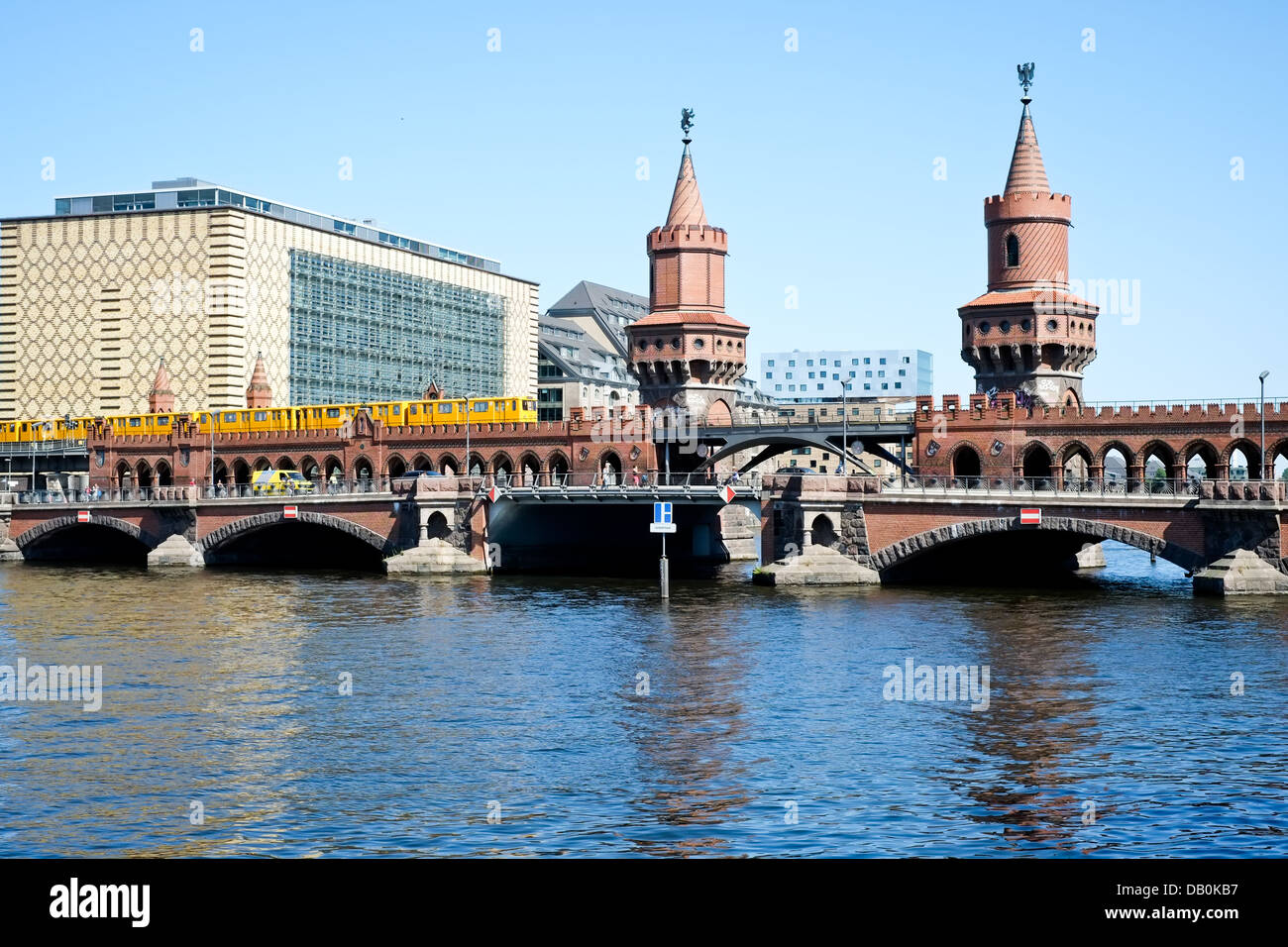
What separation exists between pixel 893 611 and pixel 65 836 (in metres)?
45.7

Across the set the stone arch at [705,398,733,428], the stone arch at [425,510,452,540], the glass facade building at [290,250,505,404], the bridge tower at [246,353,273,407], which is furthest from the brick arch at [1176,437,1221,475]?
the glass facade building at [290,250,505,404]

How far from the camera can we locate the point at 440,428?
371ft

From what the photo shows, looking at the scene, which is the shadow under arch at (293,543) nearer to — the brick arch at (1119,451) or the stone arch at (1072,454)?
the stone arch at (1072,454)

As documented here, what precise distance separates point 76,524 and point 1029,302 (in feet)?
241

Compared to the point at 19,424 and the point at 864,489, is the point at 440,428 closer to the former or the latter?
the point at 864,489

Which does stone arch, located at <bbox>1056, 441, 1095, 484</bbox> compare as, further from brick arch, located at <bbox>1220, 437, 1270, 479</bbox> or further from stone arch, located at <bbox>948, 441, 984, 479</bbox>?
brick arch, located at <bbox>1220, 437, 1270, 479</bbox>

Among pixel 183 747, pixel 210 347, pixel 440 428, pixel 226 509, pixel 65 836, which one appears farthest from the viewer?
pixel 210 347

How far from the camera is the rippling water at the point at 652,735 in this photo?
2686 cm

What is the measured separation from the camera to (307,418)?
122 metres

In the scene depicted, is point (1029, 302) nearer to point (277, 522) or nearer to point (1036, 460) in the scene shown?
point (1036, 460)

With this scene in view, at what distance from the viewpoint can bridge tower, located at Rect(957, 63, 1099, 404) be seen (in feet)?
315

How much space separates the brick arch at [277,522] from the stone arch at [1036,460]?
41710mm

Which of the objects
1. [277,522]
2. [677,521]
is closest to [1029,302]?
[677,521]
